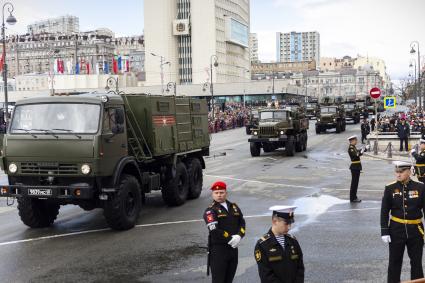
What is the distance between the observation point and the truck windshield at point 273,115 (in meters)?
30.9

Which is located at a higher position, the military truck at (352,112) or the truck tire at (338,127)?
the military truck at (352,112)

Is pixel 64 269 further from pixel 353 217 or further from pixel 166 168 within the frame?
pixel 353 217

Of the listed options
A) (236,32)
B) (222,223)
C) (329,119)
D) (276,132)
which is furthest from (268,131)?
(236,32)

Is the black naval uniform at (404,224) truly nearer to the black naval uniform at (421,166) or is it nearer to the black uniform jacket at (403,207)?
the black uniform jacket at (403,207)

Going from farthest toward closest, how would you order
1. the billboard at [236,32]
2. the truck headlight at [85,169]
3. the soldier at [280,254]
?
1. the billboard at [236,32]
2. the truck headlight at [85,169]
3. the soldier at [280,254]

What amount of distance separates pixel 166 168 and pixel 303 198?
4046 mm

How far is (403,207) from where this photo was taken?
293 inches

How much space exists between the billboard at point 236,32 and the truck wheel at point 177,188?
497 ft

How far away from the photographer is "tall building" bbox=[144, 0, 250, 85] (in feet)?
510

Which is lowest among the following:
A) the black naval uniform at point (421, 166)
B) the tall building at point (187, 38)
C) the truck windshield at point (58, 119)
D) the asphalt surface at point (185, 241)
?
the asphalt surface at point (185, 241)

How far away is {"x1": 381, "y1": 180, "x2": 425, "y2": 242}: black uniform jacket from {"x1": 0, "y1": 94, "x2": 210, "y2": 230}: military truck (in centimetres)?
585

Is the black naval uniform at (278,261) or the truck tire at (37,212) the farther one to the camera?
the truck tire at (37,212)

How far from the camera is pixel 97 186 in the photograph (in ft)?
37.7

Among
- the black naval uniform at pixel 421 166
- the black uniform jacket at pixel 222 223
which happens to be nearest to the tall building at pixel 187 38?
the black naval uniform at pixel 421 166
